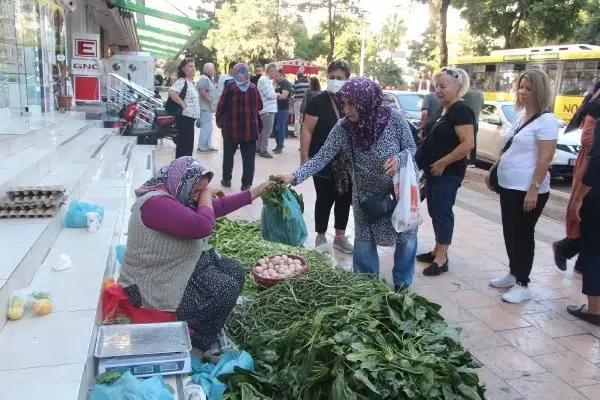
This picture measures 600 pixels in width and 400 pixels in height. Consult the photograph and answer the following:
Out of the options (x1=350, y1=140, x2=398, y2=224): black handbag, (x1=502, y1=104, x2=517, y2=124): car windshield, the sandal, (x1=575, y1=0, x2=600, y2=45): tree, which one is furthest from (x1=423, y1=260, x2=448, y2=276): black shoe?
(x1=575, y1=0, x2=600, y2=45): tree

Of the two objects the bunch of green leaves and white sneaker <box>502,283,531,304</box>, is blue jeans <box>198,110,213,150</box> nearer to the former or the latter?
the bunch of green leaves

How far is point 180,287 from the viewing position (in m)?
3.13

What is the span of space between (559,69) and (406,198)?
15.5 metres

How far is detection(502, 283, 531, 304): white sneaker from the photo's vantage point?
4719 millimetres

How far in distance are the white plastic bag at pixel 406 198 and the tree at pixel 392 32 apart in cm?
7794

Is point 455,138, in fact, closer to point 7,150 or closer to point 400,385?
point 400,385

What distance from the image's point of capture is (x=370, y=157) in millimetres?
4094

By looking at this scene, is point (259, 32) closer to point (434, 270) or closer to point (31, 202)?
point (434, 270)

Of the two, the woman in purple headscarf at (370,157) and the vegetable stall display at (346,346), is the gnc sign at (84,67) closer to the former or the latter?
the woman in purple headscarf at (370,157)

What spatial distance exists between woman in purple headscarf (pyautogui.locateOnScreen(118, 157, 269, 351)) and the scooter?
763cm

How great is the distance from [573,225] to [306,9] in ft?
93.2

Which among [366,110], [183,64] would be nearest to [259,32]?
[183,64]

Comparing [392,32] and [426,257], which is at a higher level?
[392,32]

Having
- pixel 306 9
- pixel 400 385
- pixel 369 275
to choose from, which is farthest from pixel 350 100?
pixel 306 9
